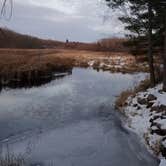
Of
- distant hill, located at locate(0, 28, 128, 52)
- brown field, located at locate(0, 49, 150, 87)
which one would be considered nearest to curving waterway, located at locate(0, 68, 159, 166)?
brown field, located at locate(0, 49, 150, 87)

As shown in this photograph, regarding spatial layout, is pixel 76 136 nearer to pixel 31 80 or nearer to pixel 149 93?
pixel 149 93

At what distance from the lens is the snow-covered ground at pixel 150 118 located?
14134 mm

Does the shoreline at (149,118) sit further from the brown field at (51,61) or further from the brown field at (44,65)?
the brown field at (51,61)

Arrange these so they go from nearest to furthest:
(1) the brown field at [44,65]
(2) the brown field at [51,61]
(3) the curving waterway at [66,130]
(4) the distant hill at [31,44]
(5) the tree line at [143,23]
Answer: (3) the curving waterway at [66,130] → (5) the tree line at [143,23] → (1) the brown field at [44,65] → (2) the brown field at [51,61] → (4) the distant hill at [31,44]

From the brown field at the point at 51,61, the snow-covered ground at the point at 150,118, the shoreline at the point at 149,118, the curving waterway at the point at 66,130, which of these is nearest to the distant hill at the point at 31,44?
the brown field at the point at 51,61

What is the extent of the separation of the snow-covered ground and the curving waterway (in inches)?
15.9

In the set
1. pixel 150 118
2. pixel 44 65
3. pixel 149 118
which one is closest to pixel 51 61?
pixel 44 65

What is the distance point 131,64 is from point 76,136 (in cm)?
3594

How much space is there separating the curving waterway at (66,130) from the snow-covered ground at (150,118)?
1.33 ft

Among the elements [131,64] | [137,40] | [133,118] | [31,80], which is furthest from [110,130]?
[131,64]

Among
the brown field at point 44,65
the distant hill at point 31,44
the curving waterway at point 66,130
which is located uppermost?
the distant hill at point 31,44

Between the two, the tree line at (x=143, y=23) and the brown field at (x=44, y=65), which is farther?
the brown field at (x=44, y=65)

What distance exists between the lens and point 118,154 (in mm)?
14148

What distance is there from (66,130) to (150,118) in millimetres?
3979
